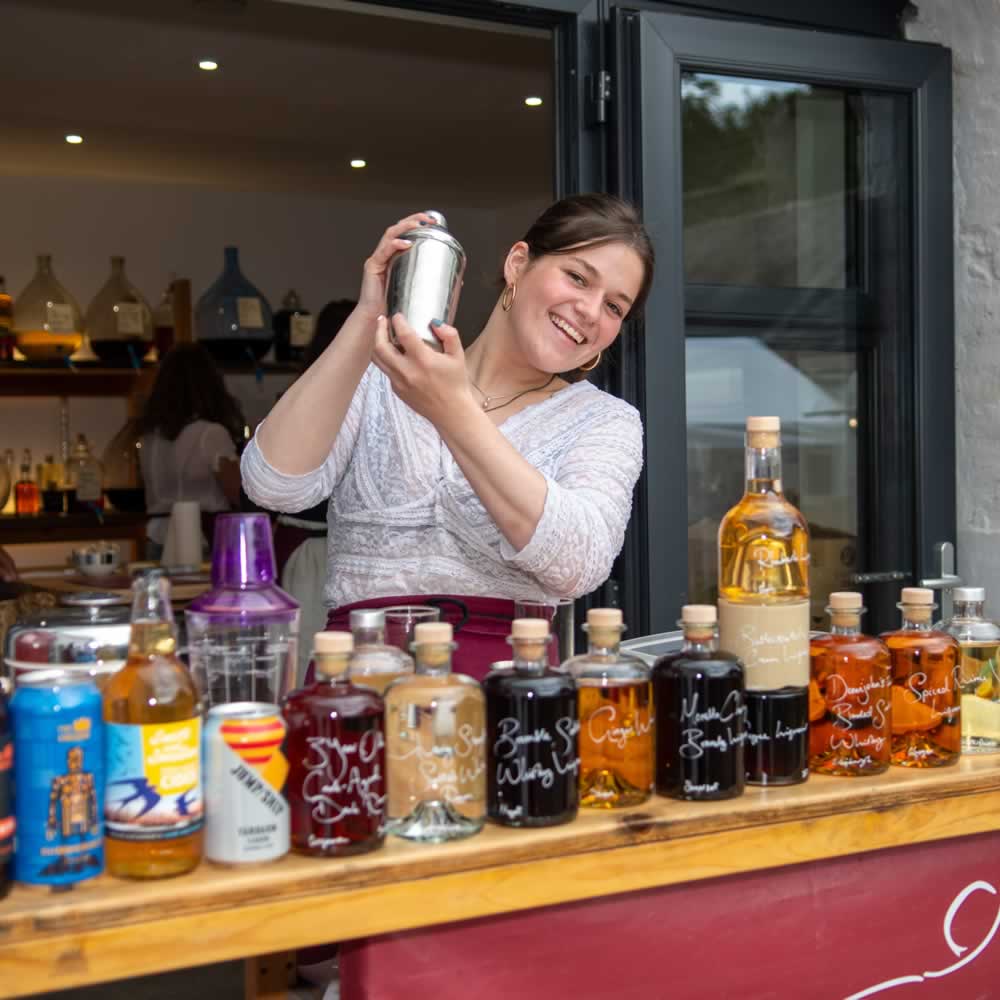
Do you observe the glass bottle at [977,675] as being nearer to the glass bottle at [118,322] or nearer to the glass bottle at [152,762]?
the glass bottle at [152,762]

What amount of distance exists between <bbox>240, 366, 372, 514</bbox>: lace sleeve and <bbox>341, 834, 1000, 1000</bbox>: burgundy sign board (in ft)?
2.05

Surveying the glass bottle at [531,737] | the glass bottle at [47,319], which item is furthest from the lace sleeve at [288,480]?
the glass bottle at [47,319]

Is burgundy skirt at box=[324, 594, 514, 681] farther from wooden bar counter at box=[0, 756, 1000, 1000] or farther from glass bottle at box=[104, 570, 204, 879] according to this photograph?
glass bottle at box=[104, 570, 204, 879]

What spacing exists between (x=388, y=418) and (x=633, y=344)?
828 millimetres

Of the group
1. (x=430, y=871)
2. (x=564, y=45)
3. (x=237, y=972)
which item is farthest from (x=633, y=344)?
(x=430, y=871)

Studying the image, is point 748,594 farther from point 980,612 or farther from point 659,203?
point 659,203

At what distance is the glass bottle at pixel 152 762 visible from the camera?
0.96 meters

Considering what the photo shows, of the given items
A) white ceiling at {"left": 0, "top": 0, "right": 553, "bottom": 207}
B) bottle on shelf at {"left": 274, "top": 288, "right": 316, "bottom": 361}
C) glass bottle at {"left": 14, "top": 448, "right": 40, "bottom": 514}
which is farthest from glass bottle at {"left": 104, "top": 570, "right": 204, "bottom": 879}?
bottle on shelf at {"left": 274, "top": 288, "right": 316, "bottom": 361}

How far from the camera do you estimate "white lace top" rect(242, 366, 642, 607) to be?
5.16 feet

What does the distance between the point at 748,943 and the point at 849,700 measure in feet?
0.82

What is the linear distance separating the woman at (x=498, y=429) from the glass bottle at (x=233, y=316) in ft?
11.7

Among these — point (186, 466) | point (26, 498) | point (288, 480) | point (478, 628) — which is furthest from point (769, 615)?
point (26, 498)

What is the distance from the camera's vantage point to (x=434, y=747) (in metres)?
1.05

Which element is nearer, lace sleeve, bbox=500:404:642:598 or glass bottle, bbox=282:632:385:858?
glass bottle, bbox=282:632:385:858
